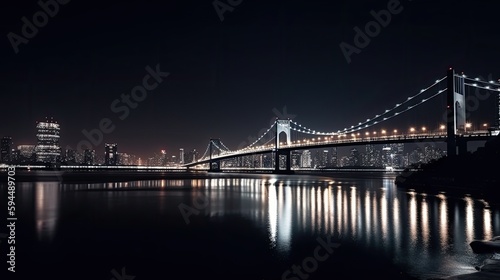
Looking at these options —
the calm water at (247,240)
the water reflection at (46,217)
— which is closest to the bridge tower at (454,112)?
the calm water at (247,240)

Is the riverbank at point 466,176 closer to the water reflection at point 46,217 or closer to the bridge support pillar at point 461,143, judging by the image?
the bridge support pillar at point 461,143

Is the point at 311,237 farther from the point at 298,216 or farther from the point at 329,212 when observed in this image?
the point at 329,212

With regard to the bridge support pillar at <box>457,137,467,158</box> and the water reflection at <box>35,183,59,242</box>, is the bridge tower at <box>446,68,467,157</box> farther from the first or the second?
the water reflection at <box>35,183,59,242</box>

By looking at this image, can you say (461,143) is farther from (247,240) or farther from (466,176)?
(247,240)

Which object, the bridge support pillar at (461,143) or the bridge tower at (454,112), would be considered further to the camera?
the bridge support pillar at (461,143)

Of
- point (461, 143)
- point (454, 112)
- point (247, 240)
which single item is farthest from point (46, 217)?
point (454, 112)

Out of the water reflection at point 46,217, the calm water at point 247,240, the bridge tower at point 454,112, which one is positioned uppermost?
the bridge tower at point 454,112
